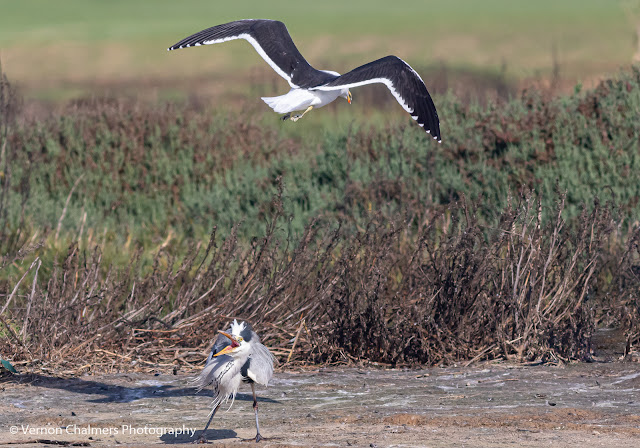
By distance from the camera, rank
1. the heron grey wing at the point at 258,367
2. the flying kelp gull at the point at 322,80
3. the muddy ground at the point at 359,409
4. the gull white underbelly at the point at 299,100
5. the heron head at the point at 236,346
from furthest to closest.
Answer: the gull white underbelly at the point at 299,100
the flying kelp gull at the point at 322,80
the muddy ground at the point at 359,409
the heron grey wing at the point at 258,367
the heron head at the point at 236,346

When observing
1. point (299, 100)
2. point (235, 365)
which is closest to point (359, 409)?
point (235, 365)

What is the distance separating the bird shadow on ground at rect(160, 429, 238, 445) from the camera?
6.65m

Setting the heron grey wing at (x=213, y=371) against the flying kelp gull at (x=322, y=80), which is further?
the flying kelp gull at (x=322, y=80)

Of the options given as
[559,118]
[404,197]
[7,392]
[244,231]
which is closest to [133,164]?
[244,231]

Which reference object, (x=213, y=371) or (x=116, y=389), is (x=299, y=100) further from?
(x=213, y=371)

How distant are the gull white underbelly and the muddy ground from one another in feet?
7.40

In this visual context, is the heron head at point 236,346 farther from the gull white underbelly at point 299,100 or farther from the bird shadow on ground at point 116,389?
the gull white underbelly at point 299,100

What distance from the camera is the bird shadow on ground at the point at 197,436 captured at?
6.65m

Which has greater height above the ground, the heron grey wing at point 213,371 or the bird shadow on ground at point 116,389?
the heron grey wing at point 213,371

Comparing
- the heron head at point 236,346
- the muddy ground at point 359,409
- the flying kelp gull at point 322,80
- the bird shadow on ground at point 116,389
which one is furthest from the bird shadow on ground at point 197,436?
the flying kelp gull at point 322,80

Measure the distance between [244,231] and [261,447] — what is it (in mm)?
8806

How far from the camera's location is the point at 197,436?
6.71 m

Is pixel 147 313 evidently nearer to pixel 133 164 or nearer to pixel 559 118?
pixel 559 118

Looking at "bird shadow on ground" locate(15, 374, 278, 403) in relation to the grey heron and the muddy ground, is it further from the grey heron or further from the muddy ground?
the grey heron
